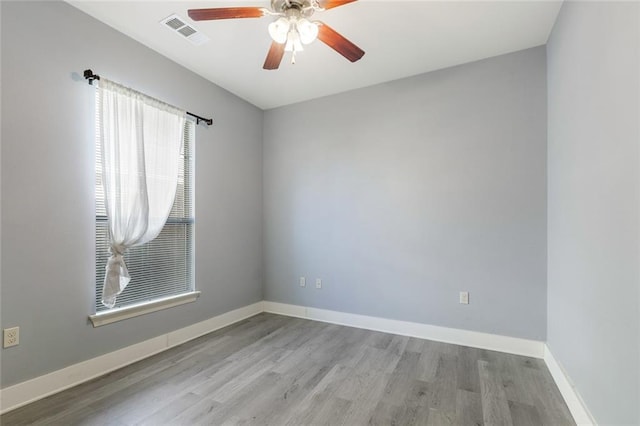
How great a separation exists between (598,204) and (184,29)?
312 cm

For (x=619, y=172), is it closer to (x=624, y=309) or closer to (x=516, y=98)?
(x=624, y=309)

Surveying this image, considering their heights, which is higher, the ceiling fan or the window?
the ceiling fan

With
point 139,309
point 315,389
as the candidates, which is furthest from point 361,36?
point 139,309

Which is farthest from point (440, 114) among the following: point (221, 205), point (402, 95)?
point (221, 205)

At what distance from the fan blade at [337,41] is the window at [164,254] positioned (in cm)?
188

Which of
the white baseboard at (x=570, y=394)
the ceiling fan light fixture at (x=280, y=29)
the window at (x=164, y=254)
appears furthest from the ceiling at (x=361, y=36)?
the white baseboard at (x=570, y=394)

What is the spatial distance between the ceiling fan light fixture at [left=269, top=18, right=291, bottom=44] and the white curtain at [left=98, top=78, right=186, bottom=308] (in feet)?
4.85

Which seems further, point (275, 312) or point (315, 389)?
point (275, 312)

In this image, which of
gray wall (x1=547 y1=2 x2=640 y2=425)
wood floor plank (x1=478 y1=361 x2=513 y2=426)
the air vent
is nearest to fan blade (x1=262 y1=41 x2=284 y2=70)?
the air vent

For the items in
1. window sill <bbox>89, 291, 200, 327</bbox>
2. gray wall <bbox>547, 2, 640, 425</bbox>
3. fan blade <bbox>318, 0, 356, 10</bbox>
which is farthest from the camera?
window sill <bbox>89, 291, 200, 327</bbox>

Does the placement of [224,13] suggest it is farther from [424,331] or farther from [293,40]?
[424,331]

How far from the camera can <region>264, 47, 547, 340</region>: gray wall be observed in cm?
274

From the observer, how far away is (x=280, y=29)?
1845mm

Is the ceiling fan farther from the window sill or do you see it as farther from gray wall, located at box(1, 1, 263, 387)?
the window sill
